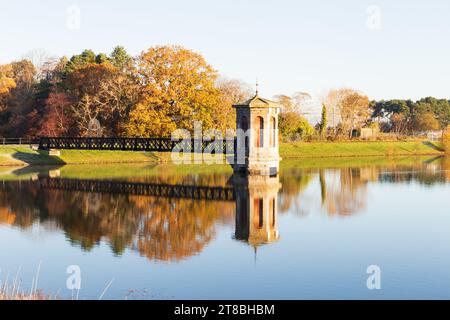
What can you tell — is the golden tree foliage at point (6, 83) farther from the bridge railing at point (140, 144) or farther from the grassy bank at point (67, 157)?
the grassy bank at point (67, 157)

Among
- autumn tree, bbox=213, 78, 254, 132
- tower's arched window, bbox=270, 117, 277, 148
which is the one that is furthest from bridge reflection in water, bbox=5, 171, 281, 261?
autumn tree, bbox=213, 78, 254, 132

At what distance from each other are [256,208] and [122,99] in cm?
3954

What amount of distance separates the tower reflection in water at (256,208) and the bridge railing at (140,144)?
7600mm

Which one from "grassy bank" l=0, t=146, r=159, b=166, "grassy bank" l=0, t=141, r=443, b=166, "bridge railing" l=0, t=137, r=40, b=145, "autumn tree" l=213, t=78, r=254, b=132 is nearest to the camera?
"grassy bank" l=0, t=146, r=159, b=166

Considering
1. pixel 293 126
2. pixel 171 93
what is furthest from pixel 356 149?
pixel 171 93

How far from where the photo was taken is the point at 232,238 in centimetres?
2094

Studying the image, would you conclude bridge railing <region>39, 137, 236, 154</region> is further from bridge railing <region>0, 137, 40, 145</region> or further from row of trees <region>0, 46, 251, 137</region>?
bridge railing <region>0, 137, 40, 145</region>

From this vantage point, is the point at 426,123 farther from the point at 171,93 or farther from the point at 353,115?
the point at 171,93

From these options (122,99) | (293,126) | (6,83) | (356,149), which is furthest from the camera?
(293,126)

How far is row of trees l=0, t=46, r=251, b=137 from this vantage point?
58.2 metres

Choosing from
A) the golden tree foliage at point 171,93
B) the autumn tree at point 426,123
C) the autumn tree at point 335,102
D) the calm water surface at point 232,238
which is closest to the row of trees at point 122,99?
the golden tree foliage at point 171,93

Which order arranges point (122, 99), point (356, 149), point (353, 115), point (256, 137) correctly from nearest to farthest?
point (256, 137) < point (122, 99) < point (356, 149) < point (353, 115)

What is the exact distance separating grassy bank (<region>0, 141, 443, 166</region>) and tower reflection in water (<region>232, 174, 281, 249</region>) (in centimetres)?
2408

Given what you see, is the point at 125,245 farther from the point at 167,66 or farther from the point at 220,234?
the point at 167,66
